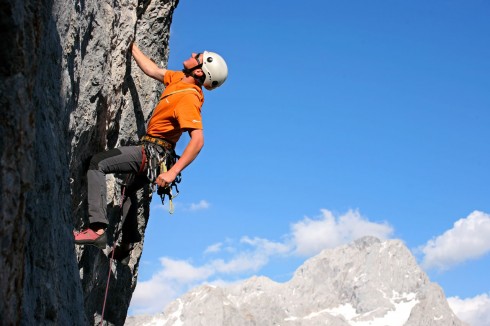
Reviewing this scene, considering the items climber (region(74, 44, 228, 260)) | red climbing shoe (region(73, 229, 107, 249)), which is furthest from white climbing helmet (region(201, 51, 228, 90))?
red climbing shoe (region(73, 229, 107, 249))

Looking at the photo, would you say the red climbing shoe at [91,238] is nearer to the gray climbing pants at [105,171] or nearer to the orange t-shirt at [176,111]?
the gray climbing pants at [105,171]

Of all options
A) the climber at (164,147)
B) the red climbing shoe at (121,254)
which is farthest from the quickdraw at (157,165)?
the red climbing shoe at (121,254)

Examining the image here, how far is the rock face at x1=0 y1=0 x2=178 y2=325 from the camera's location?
4340 mm

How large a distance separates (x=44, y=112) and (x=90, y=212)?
3479mm

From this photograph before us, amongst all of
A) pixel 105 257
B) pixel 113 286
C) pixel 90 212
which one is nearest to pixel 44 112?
pixel 90 212

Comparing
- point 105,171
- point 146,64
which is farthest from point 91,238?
point 146,64

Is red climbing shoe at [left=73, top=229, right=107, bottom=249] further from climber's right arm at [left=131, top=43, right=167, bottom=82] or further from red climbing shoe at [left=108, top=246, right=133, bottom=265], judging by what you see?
climber's right arm at [left=131, top=43, right=167, bottom=82]

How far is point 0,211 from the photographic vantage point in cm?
415

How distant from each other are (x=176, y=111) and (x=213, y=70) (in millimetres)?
999

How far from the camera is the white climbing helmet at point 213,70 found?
36.3ft

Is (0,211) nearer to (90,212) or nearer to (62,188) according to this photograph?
(62,188)

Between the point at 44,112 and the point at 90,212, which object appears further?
the point at 90,212

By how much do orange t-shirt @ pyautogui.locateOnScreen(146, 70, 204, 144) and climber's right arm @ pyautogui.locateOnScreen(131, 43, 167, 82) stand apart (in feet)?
3.07

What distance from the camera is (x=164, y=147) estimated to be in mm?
10812
